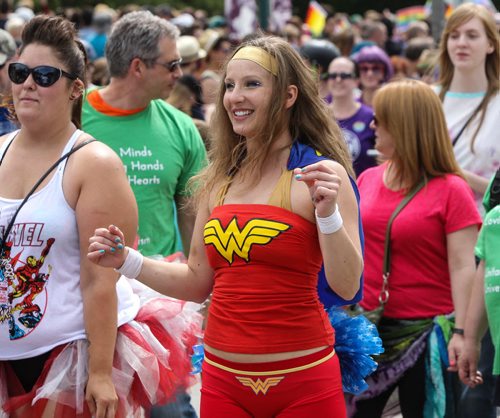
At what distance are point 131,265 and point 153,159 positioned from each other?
1765 millimetres

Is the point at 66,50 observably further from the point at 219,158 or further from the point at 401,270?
the point at 401,270

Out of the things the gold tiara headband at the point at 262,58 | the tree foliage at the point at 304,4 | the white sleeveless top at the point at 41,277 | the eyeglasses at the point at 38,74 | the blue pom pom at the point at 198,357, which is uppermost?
the gold tiara headband at the point at 262,58

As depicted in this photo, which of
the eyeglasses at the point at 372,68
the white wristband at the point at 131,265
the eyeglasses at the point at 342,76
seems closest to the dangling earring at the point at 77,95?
the white wristband at the point at 131,265

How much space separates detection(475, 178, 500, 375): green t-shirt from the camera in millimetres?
4328

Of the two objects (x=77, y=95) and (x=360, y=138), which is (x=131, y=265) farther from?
(x=360, y=138)

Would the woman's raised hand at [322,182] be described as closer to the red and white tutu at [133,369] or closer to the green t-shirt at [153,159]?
the red and white tutu at [133,369]

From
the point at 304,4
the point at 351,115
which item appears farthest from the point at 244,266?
the point at 304,4

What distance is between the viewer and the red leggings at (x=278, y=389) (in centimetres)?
351

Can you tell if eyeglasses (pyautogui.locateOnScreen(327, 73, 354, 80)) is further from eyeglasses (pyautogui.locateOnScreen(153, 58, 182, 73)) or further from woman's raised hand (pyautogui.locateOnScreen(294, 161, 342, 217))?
woman's raised hand (pyautogui.locateOnScreen(294, 161, 342, 217))

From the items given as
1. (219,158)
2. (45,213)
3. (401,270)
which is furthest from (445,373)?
(45,213)

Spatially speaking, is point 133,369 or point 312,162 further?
point 133,369

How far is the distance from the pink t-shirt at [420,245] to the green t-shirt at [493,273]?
0.48 metres

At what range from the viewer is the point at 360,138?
804cm

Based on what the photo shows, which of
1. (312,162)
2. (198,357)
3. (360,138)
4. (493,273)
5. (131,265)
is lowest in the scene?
(360,138)
